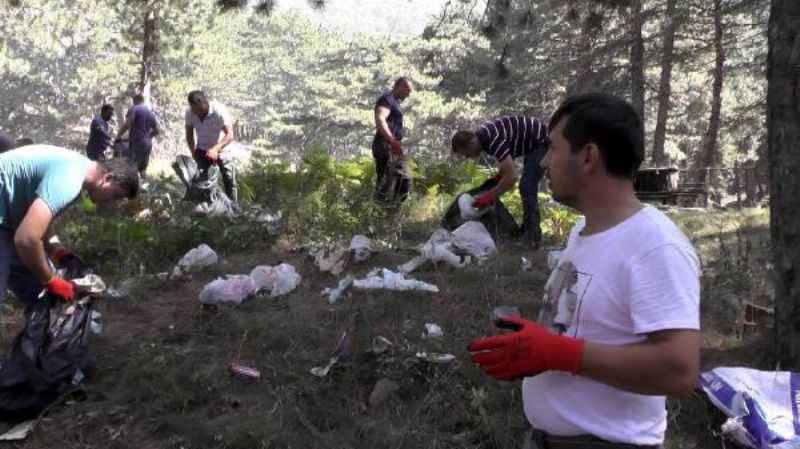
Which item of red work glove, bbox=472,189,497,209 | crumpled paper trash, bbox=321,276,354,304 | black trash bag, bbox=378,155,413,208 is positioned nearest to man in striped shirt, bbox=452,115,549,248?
red work glove, bbox=472,189,497,209

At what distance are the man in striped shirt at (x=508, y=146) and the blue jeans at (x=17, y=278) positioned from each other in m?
2.91

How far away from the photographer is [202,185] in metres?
A: 6.52

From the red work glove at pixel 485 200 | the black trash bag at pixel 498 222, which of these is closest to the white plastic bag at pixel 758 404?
the red work glove at pixel 485 200

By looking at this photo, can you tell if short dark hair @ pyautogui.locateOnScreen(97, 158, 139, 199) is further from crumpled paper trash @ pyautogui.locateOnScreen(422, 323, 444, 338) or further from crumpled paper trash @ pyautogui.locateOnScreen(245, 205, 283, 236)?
crumpled paper trash @ pyautogui.locateOnScreen(245, 205, 283, 236)

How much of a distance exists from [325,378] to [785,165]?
2451 millimetres

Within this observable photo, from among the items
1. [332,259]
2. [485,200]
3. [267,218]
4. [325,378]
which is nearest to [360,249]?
[332,259]

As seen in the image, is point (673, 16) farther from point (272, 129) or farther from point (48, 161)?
point (272, 129)

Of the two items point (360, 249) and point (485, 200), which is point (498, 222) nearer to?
point (485, 200)

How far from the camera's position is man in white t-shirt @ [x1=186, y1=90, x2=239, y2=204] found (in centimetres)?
652

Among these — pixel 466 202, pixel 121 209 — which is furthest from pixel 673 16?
pixel 121 209

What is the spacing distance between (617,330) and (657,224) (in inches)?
8.6

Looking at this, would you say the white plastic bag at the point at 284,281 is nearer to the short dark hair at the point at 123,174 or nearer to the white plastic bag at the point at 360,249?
the white plastic bag at the point at 360,249

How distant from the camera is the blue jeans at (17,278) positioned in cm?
312

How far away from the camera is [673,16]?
30.6 feet
